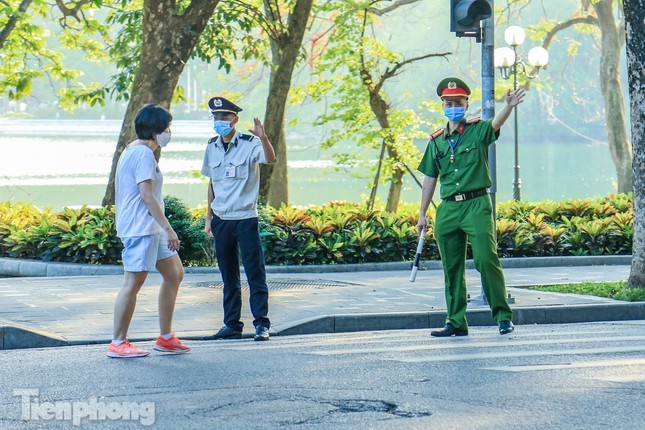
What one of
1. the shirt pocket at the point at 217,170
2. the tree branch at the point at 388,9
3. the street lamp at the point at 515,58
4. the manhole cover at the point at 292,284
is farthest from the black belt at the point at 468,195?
the street lamp at the point at 515,58

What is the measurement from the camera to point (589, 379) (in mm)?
7668

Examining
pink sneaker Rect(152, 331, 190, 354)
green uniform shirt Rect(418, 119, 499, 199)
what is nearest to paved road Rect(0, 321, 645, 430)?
pink sneaker Rect(152, 331, 190, 354)

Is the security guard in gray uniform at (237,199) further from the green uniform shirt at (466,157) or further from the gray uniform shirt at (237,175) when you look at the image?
the green uniform shirt at (466,157)

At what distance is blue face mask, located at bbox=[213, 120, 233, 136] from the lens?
32.2 feet

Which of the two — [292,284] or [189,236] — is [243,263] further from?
[189,236]

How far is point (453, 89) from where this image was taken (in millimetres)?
10031

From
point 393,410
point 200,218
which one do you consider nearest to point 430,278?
point 200,218

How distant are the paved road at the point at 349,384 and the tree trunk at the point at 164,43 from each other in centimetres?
885

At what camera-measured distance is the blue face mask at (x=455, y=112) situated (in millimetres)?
9984

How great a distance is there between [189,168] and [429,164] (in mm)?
61099

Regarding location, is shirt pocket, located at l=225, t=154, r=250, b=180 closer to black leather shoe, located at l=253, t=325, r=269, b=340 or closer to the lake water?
black leather shoe, located at l=253, t=325, r=269, b=340

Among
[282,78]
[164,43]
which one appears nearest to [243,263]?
[164,43]

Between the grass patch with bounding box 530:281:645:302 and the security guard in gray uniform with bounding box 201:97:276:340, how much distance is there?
4601mm

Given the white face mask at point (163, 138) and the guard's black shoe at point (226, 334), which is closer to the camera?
the white face mask at point (163, 138)
